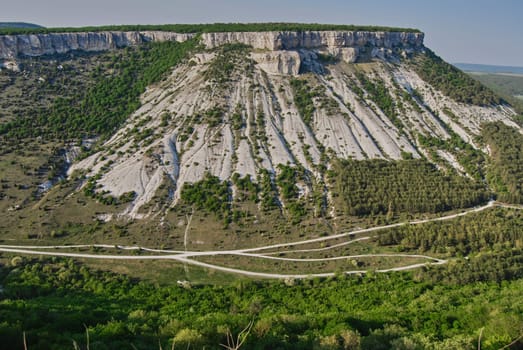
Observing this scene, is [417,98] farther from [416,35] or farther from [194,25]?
[194,25]

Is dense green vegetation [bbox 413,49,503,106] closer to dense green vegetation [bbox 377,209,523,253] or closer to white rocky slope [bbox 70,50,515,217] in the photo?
white rocky slope [bbox 70,50,515,217]

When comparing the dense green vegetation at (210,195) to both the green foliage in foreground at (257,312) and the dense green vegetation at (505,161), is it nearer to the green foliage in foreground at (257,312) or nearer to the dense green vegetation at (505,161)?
the green foliage in foreground at (257,312)

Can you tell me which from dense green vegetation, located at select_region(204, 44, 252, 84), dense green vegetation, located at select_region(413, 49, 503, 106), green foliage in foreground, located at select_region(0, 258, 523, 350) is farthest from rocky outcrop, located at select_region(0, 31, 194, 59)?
green foliage in foreground, located at select_region(0, 258, 523, 350)

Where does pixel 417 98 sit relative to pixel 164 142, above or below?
above

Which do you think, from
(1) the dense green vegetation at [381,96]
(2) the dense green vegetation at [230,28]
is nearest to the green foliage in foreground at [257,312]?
(1) the dense green vegetation at [381,96]

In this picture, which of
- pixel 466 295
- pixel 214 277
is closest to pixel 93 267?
pixel 214 277
